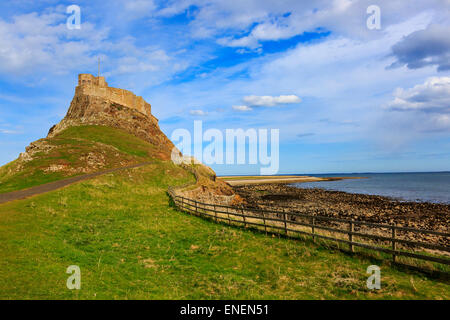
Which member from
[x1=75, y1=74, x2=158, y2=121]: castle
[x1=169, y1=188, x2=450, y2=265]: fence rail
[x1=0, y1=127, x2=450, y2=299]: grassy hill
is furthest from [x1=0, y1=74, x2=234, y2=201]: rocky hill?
[x1=169, y1=188, x2=450, y2=265]: fence rail

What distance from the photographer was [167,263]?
39.0ft

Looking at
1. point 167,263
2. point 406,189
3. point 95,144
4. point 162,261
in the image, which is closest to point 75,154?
point 95,144

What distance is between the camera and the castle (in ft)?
269

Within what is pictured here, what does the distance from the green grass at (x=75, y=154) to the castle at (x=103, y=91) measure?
760 inches

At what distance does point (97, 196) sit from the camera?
27.4 metres

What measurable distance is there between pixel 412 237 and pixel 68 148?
52.6 m

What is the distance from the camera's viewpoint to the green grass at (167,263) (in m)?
8.49

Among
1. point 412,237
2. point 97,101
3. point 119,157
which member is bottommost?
point 412,237

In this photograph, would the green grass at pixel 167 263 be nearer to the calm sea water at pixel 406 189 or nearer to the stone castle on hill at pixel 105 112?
the calm sea water at pixel 406 189

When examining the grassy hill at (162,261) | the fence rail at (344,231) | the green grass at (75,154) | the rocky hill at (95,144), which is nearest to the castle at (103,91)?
the rocky hill at (95,144)

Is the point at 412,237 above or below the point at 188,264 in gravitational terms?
below
